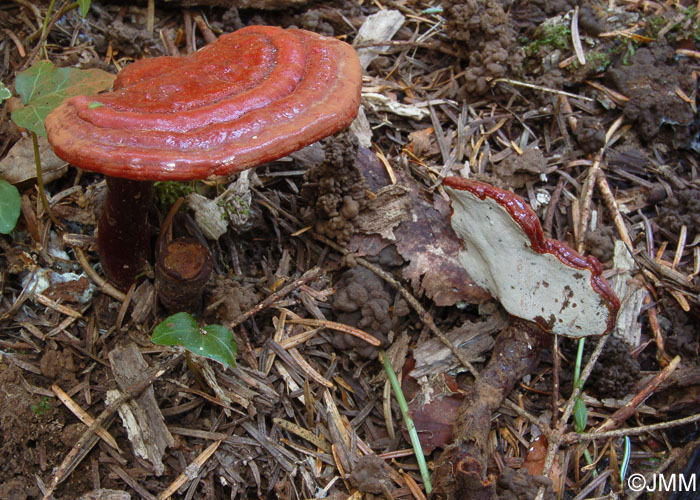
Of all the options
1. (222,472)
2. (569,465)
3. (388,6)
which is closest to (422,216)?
(569,465)

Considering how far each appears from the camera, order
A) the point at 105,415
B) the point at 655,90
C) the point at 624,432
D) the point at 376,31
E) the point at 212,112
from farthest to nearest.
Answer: the point at 376,31 < the point at 655,90 < the point at 624,432 < the point at 105,415 < the point at 212,112

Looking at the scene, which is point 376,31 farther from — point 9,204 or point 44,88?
point 9,204

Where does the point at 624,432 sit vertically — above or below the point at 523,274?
below

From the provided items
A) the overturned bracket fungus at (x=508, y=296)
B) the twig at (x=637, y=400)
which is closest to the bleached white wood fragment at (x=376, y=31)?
the overturned bracket fungus at (x=508, y=296)

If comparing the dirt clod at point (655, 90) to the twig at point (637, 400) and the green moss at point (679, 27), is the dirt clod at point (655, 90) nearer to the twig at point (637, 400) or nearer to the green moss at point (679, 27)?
the green moss at point (679, 27)

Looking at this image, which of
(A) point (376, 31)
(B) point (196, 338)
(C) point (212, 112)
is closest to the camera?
(C) point (212, 112)

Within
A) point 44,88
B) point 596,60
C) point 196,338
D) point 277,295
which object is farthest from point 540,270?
point 44,88

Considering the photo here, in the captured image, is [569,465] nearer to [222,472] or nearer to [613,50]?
[222,472]
